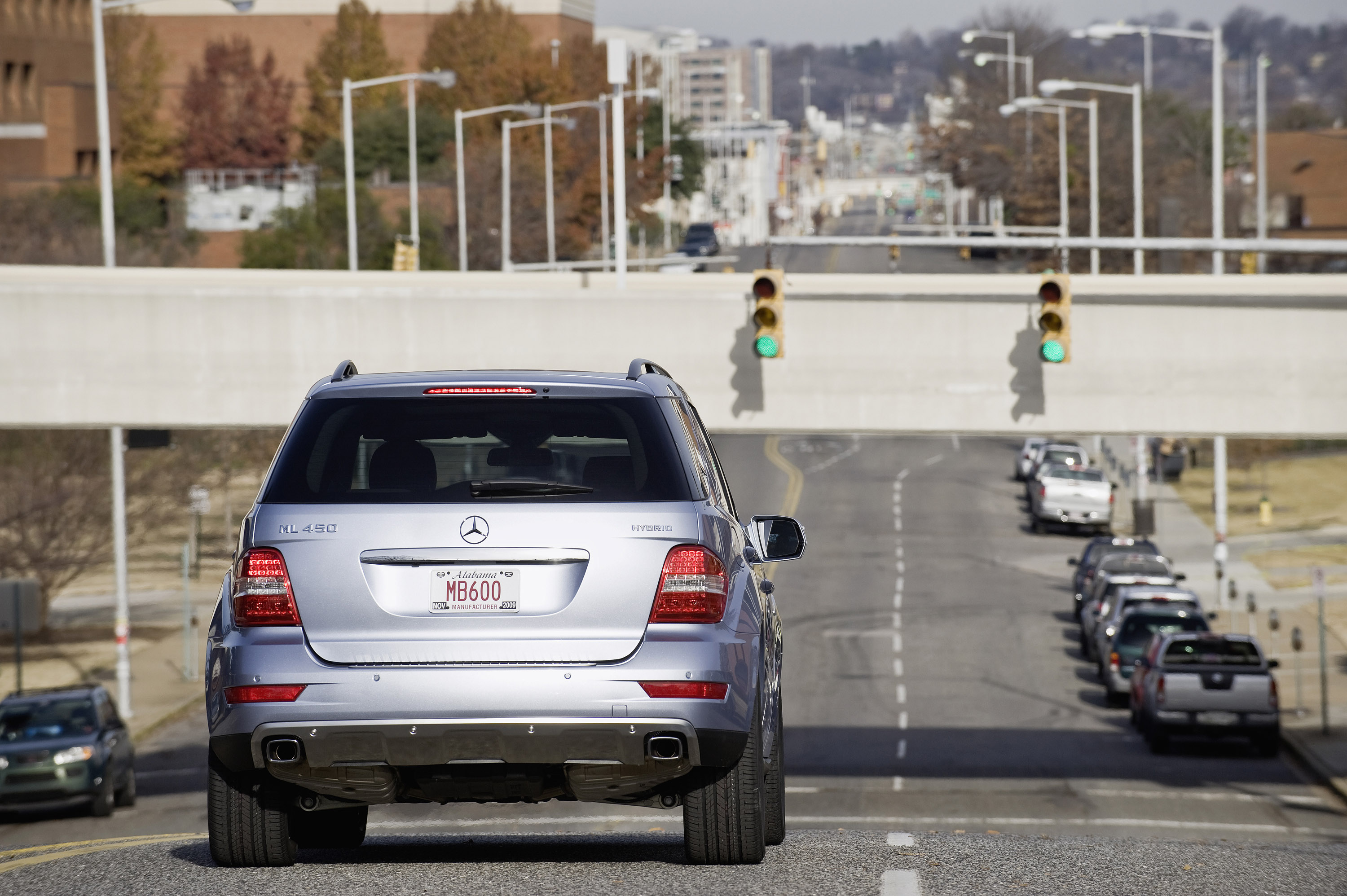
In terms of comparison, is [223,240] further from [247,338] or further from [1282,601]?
[247,338]

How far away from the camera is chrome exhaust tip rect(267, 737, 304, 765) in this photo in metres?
6.86

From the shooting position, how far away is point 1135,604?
36812mm

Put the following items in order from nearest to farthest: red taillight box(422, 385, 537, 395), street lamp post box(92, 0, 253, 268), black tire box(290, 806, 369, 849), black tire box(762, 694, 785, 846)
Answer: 1. red taillight box(422, 385, 537, 395)
2. black tire box(762, 694, 785, 846)
3. black tire box(290, 806, 369, 849)
4. street lamp post box(92, 0, 253, 268)

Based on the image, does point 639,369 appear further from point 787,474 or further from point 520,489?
point 787,474

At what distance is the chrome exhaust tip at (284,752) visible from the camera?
6.86 m

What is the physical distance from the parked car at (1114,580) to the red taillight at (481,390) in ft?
110

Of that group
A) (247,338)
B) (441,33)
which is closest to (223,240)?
(441,33)

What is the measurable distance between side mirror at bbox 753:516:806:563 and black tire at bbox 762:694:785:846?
24.2 inches

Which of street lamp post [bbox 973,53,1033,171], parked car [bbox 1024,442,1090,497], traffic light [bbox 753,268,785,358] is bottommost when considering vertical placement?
parked car [bbox 1024,442,1090,497]

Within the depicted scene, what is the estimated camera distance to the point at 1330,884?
8.09 m

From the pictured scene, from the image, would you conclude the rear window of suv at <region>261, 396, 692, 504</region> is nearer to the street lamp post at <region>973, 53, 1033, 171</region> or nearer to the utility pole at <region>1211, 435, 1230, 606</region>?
the utility pole at <region>1211, 435, 1230, 606</region>

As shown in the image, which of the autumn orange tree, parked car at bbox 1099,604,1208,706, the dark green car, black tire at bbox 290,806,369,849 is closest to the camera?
black tire at bbox 290,806,369,849

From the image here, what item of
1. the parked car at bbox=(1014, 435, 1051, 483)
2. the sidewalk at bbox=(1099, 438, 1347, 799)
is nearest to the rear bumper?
the sidewalk at bbox=(1099, 438, 1347, 799)

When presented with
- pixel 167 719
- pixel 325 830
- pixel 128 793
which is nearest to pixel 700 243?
pixel 167 719
